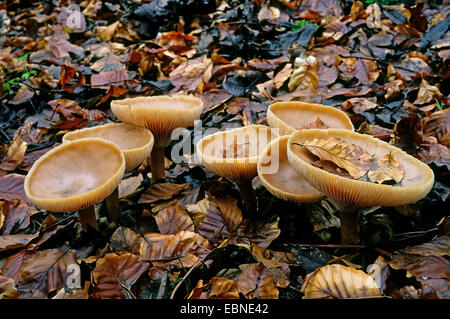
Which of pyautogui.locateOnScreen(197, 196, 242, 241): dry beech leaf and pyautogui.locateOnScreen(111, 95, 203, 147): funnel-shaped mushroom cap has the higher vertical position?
pyautogui.locateOnScreen(111, 95, 203, 147): funnel-shaped mushroom cap

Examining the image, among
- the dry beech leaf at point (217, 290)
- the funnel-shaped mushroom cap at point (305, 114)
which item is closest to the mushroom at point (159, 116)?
the funnel-shaped mushroom cap at point (305, 114)

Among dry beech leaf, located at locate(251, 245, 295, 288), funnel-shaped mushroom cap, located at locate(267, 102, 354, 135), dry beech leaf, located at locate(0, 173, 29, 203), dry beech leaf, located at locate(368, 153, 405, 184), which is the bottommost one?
dry beech leaf, located at locate(0, 173, 29, 203)

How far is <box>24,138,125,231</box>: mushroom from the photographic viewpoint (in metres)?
1.73

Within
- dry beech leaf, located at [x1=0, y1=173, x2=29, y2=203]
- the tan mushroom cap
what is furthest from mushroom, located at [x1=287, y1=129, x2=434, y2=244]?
dry beech leaf, located at [x1=0, y1=173, x2=29, y2=203]

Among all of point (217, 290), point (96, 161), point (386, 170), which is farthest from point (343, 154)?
point (96, 161)

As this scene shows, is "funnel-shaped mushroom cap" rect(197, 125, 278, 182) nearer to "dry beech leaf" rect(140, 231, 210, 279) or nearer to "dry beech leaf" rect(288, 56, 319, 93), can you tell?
"dry beech leaf" rect(140, 231, 210, 279)

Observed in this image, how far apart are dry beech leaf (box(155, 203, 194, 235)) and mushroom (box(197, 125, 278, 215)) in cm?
31

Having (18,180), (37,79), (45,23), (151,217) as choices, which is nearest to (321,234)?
(151,217)

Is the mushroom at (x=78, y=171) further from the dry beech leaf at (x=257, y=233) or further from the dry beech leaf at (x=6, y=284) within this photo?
the dry beech leaf at (x=257, y=233)

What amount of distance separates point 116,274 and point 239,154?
33.5 inches

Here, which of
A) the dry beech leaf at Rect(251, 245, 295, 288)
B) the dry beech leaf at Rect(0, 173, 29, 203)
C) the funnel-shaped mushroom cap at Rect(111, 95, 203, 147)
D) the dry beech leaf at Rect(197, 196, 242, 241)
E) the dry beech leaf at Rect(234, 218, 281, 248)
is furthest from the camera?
the dry beech leaf at Rect(0, 173, 29, 203)

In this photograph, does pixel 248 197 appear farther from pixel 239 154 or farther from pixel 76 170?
pixel 76 170

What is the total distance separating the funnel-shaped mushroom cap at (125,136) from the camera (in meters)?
2.02
